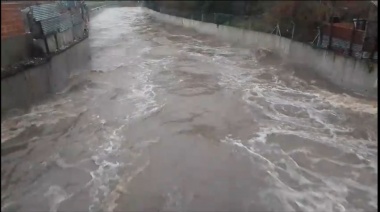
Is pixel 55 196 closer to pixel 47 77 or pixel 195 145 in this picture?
pixel 195 145

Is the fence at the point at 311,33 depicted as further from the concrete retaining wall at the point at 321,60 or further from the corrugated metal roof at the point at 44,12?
the corrugated metal roof at the point at 44,12

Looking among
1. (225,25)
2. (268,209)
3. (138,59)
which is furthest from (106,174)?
(225,25)

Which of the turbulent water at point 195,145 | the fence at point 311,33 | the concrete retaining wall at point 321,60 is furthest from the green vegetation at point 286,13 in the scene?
the turbulent water at point 195,145

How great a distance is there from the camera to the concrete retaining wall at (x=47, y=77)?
11539 millimetres

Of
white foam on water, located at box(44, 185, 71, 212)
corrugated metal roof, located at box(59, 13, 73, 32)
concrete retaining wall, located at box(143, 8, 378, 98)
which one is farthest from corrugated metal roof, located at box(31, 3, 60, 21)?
concrete retaining wall, located at box(143, 8, 378, 98)

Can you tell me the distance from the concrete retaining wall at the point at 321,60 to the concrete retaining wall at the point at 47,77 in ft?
35.8

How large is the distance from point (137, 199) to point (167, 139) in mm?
3226

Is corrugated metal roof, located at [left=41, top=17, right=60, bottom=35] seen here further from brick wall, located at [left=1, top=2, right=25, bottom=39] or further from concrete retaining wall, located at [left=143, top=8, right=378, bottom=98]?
brick wall, located at [left=1, top=2, right=25, bottom=39]

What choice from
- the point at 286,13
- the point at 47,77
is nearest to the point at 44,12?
the point at 47,77

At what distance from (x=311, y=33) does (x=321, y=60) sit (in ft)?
8.76

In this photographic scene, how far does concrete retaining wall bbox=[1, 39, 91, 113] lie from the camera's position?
37.9 ft

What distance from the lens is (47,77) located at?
13.9 metres

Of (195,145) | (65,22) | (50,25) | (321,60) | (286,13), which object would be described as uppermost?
(50,25)

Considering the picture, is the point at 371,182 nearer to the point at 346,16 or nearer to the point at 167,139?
the point at 167,139
